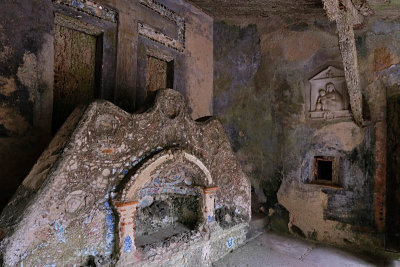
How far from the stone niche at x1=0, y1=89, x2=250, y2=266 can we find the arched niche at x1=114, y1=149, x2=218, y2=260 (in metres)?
0.01

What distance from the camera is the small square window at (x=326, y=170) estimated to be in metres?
4.54

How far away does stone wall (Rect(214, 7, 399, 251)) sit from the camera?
412cm

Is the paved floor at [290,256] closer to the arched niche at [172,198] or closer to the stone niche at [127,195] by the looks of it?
the stone niche at [127,195]

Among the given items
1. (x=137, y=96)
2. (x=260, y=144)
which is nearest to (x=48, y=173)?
(x=137, y=96)

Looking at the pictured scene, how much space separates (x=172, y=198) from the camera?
13.3ft

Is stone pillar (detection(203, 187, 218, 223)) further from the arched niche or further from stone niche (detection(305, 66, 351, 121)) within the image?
stone niche (detection(305, 66, 351, 121))

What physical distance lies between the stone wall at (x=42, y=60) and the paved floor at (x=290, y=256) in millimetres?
2794

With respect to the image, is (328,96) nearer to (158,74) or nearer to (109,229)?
(158,74)

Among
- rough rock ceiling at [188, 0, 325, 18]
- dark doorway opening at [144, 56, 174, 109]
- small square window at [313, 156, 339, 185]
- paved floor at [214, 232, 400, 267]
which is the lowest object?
paved floor at [214, 232, 400, 267]

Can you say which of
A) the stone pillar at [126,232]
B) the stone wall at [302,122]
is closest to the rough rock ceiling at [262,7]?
the stone wall at [302,122]

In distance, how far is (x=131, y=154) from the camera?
2.79m

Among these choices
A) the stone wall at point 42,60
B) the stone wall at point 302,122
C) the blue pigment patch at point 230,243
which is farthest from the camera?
the stone wall at point 302,122

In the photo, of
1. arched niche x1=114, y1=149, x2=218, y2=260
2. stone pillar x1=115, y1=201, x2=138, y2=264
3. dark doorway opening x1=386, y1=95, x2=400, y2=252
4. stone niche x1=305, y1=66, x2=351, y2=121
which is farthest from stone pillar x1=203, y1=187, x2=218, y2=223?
dark doorway opening x1=386, y1=95, x2=400, y2=252

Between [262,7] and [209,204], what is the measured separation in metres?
3.51
